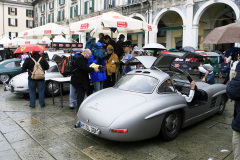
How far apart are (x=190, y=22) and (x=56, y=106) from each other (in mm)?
15850

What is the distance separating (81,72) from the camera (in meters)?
5.93

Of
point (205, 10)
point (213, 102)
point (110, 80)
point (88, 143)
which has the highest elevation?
point (205, 10)

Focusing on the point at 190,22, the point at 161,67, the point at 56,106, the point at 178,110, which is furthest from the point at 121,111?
the point at 190,22

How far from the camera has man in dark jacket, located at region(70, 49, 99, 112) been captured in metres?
5.73

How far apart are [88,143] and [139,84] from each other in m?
1.62

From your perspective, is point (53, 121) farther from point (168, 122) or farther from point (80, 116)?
point (168, 122)

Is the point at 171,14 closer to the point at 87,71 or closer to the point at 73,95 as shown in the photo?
the point at 73,95

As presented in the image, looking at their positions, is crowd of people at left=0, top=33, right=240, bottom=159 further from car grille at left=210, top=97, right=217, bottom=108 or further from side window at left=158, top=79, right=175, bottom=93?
car grille at left=210, top=97, right=217, bottom=108

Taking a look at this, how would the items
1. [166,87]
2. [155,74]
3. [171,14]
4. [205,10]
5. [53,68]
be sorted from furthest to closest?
[171,14], [205,10], [53,68], [155,74], [166,87]

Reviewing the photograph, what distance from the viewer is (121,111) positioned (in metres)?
3.87

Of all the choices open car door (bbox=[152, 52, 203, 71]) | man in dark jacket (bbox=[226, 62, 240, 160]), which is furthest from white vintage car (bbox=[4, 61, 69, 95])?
man in dark jacket (bbox=[226, 62, 240, 160])

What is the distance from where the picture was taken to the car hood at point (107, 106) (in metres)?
3.85

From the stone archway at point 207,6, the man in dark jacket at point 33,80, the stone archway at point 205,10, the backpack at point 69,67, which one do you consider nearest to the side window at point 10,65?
the man in dark jacket at point 33,80

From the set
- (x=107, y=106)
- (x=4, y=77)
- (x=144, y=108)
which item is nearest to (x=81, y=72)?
(x=107, y=106)
